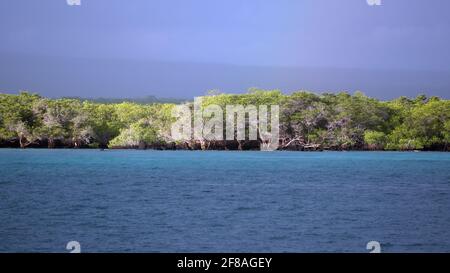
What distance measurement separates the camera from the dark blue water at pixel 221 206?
844 inches

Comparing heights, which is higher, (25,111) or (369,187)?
(25,111)

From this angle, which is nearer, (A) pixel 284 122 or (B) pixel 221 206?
(B) pixel 221 206

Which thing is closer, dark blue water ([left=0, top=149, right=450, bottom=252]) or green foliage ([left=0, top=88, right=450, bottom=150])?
dark blue water ([left=0, top=149, right=450, bottom=252])

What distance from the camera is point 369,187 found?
124 ft

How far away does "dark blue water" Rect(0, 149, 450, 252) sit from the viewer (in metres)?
21.4

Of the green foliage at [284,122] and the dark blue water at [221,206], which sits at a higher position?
the green foliage at [284,122]

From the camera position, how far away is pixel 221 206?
95.6ft

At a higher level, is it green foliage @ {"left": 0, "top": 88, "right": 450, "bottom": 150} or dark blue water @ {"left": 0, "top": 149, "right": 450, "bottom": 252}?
green foliage @ {"left": 0, "top": 88, "right": 450, "bottom": 150}

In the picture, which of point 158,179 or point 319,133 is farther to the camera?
point 319,133

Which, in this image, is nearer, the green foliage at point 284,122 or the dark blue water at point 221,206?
the dark blue water at point 221,206

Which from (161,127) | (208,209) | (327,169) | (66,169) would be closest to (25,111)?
(161,127)

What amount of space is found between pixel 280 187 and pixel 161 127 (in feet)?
105
